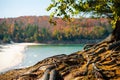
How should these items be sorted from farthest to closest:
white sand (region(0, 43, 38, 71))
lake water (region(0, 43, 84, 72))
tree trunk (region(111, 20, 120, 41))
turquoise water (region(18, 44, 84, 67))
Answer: turquoise water (region(18, 44, 84, 67)) → lake water (region(0, 43, 84, 72)) → white sand (region(0, 43, 38, 71)) → tree trunk (region(111, 20, 120, 41))

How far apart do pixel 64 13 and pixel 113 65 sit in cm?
507

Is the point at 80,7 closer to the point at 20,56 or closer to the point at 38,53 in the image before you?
the point at 20,56

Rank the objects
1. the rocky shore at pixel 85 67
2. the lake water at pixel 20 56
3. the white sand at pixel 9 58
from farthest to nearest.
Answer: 1. the lake water at pixel 20 56
2. the white sand at pixel 9 58
3. the rocky shore at pixel 85 67

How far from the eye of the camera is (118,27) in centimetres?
2448

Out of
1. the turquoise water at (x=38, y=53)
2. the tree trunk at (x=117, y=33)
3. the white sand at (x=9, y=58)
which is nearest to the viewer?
the tree trunk at (x=117, y=33)

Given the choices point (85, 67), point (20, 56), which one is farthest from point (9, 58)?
point (85, 67)

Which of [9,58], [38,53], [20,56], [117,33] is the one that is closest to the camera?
[117,33]

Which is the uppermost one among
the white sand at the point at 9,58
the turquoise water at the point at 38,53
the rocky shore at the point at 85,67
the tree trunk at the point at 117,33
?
the tree trunk at the point at 117,33

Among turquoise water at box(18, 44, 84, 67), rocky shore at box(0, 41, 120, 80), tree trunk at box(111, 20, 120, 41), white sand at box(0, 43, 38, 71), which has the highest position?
tree trunk at box(111, 20, 120, 41)

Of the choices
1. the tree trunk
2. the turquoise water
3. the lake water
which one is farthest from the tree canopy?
the turquoise water

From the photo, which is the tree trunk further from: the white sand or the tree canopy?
the white sand

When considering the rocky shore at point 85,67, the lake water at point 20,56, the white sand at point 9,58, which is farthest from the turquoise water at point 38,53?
the rocky shore at point 85,67

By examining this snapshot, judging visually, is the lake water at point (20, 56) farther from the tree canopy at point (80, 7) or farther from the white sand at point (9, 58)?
the tree canopy at point (80, 7)

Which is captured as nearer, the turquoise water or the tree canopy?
the tree canopy
